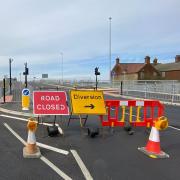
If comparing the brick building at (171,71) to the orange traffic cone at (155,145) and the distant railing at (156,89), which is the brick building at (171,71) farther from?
the orange traffic cone at (155,145)

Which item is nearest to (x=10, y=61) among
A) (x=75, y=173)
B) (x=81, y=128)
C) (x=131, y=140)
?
(x=81, y=128)

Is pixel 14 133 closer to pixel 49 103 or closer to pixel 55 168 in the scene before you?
pixel 49 103

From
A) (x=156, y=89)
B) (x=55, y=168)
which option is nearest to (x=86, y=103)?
(x=55, y=168)

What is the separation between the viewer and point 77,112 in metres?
10.6

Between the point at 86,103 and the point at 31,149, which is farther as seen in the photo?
the point at 86,103

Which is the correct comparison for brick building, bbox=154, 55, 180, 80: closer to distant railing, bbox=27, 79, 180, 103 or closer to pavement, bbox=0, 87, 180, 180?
distant railing, bbox=27, 79, 180, 103

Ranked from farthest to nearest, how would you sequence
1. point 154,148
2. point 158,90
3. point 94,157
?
point 158,90, point 154,148, point 94,157

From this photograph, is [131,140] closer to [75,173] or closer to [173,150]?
[173,150]

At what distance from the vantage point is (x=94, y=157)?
289 inches

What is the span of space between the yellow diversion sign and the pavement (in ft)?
2.22

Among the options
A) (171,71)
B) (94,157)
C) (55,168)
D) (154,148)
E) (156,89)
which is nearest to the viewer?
(55,168)

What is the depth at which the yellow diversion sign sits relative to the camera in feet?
35.0

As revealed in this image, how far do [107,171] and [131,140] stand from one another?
3.21 m

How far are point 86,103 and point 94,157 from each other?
11.9 feet
